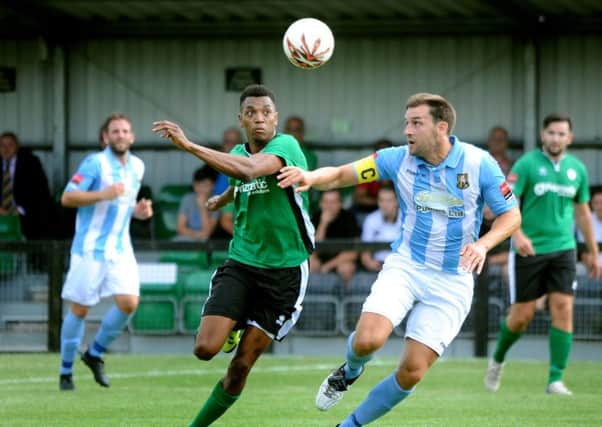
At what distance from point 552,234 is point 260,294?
12.6 ft

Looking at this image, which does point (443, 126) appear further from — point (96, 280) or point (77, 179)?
point (96, 280)

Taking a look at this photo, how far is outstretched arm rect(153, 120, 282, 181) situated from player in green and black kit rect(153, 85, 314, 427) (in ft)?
0.10

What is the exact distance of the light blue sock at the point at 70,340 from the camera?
35.8 feet

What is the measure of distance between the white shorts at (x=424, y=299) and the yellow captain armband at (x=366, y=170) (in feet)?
1.80

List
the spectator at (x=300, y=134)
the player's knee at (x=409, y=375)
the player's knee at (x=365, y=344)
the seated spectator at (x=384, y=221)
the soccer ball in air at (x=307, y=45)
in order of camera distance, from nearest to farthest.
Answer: the player's knee at (x=409, y=375) → the player's knee at (x=365, y=344) → the soccer ball in air at (x=307, y=45) → the seated spectator at (x=384, y=221) → the spectator at (x=300, y=134)

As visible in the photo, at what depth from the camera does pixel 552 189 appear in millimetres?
10945

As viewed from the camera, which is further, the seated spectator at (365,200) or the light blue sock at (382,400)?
the seated spectator at (365,200)

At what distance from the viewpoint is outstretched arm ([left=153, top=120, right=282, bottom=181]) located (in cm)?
705

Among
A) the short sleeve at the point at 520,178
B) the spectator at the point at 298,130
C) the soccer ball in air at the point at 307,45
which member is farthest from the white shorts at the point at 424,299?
the spectator at the point at 298,130

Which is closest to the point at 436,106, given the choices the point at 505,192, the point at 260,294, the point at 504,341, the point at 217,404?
the point at 505,192

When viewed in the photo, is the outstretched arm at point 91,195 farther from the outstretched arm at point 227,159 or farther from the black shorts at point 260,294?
the outstretched arm at point 227,159

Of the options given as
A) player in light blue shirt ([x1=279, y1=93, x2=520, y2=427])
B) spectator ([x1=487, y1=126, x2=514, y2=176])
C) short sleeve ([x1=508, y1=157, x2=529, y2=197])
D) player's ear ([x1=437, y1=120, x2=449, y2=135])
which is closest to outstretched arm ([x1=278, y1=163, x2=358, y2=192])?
player in light blue shirt ([x1=279, y1=93, x2=520, y2=427])

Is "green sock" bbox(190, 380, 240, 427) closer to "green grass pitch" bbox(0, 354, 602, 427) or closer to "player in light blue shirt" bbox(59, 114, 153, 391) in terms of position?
"green grass pitch" bbox(0, 354, 602, 427)

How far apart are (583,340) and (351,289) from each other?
2623 millimetres
